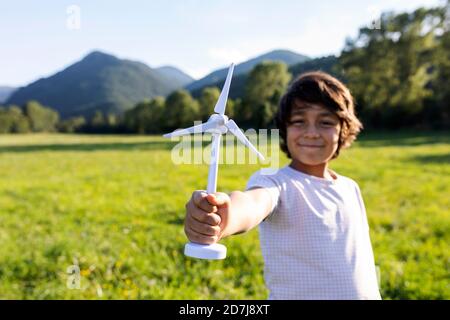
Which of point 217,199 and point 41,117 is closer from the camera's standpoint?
point 217,199

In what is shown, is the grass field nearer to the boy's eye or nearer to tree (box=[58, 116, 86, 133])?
the boy's eye

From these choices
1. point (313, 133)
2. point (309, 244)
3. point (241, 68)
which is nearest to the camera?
point (241, 68)

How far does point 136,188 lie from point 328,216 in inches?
375

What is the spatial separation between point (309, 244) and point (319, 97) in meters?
0.94

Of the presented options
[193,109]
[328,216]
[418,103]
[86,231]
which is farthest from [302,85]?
[418,103]

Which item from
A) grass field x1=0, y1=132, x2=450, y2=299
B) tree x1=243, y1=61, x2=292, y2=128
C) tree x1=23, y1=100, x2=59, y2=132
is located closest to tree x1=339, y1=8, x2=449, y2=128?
grass field x1=0, y1=132, x2=450, y2=299

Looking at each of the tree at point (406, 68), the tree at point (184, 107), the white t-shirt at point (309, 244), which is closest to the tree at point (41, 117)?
the tree at point (406, 68)

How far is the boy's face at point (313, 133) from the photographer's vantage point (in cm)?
267

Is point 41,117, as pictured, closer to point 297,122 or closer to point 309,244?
point 297,122

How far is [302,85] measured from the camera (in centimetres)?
273

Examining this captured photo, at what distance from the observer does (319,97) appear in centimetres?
267

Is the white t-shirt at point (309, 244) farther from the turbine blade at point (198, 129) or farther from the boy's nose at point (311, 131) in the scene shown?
the turbine blade at point (198, 129)

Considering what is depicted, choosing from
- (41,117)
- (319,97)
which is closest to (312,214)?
(319,97)

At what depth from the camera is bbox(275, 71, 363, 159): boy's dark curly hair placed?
2672 millimetres
